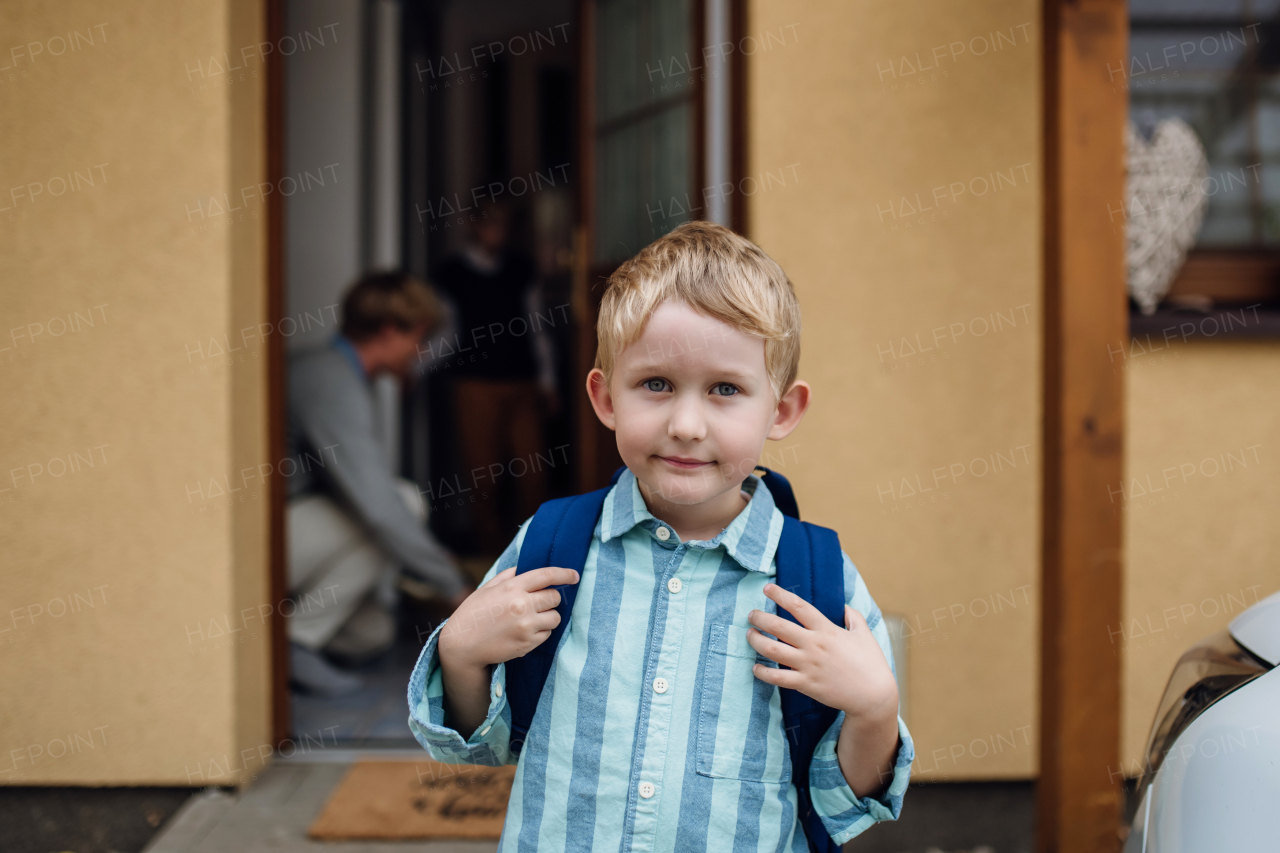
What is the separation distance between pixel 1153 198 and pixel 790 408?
183 cm

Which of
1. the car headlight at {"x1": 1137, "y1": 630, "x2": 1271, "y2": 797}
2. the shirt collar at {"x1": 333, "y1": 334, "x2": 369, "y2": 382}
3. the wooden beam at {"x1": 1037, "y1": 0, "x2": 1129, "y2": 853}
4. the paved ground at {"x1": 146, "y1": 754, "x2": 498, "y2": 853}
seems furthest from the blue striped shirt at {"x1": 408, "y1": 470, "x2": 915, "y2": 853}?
the shirt collar at {"x1": 333, "y1": 334, "x2": 369, "y2": 382}

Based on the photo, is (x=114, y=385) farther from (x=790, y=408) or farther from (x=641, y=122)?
(x=790, y=408)

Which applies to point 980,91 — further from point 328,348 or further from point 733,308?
point 328,348

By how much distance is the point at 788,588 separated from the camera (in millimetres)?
1080

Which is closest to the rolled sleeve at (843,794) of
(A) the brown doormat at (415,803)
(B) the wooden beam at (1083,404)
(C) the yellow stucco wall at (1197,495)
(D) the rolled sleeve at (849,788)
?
(D) the rolled sleeve at (849,788)

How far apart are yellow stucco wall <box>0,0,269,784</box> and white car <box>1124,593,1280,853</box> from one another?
84.3 inches

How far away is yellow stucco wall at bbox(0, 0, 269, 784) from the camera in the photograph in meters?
2.28

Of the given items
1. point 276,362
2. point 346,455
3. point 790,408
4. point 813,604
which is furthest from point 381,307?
point 813,604

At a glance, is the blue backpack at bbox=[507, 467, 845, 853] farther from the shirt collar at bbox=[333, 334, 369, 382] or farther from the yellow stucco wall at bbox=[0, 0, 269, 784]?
the shirt collar at bbox=[333, 334, 369, 382]

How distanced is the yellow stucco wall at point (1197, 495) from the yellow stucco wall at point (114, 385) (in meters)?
2.47

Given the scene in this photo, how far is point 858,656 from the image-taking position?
3.22ft

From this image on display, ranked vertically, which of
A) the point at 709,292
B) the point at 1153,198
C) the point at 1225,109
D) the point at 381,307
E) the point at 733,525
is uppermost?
the point at 1225,109

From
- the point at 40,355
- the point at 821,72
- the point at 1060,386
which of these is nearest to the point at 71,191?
the point at 40,355

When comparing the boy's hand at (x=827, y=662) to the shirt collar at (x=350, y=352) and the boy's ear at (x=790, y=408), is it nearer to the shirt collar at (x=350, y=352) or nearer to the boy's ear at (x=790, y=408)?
the boy's ear at (x=790, y=408)
